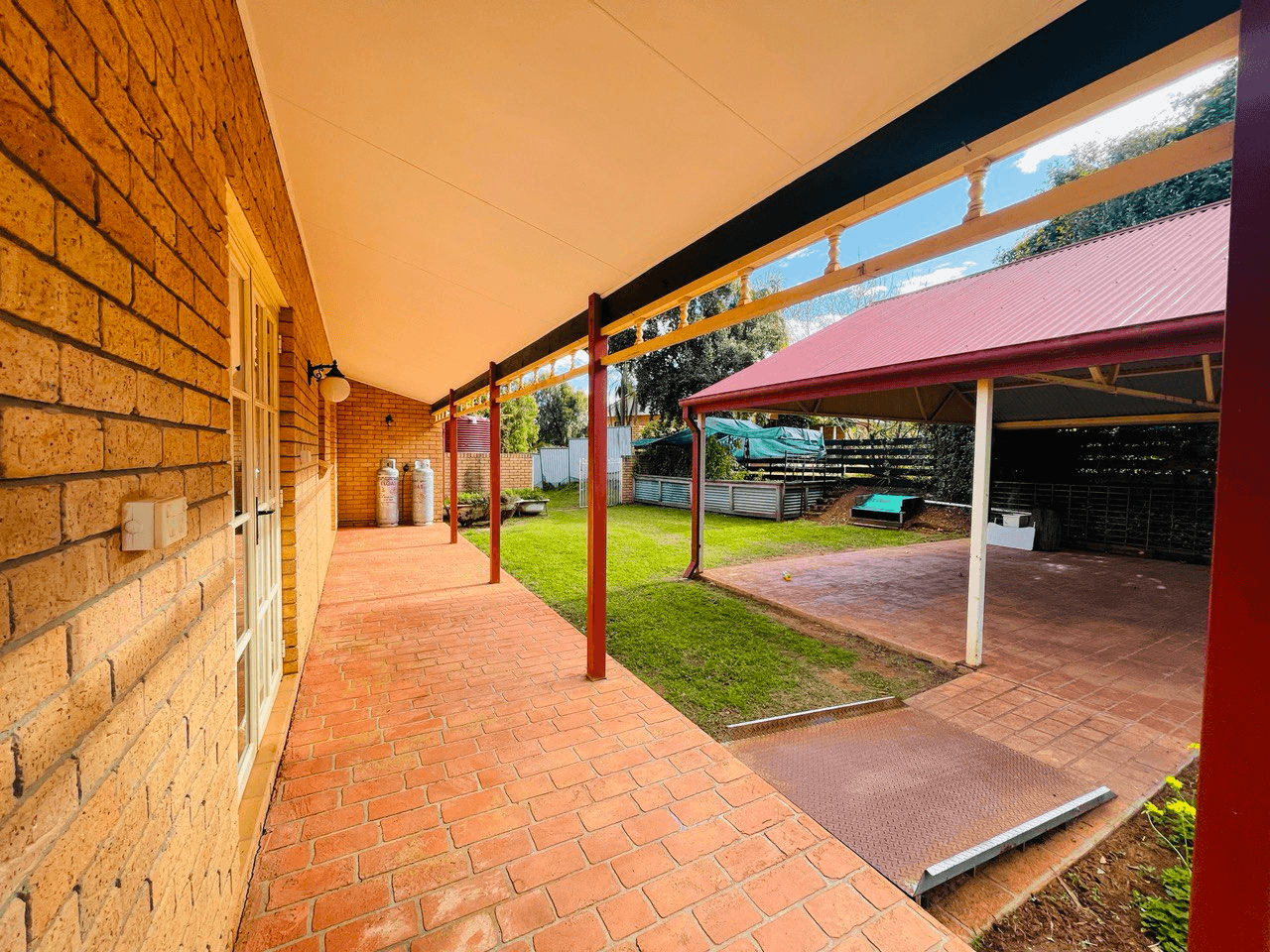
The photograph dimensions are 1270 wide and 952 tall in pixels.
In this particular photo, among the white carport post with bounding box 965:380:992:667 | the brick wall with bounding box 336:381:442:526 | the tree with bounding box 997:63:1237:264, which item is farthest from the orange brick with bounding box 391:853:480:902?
the tree with bounding box 997:63:1237:264

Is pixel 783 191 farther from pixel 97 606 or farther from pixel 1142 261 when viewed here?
pixel 1142 261

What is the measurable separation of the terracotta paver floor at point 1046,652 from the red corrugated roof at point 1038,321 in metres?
2.36

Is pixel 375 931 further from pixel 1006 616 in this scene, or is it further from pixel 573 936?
pixel 1006 616

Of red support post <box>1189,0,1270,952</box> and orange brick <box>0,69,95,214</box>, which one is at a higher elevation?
orange brick <box>0,69,95,214</box>

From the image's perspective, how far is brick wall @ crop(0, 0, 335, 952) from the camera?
0.67m

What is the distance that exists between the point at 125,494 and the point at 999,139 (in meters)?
2.27

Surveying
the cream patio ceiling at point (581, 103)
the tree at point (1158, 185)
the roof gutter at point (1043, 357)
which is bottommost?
→ the roof gutter at point (1043, 357)

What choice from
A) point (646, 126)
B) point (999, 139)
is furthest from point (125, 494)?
point (999, 139)

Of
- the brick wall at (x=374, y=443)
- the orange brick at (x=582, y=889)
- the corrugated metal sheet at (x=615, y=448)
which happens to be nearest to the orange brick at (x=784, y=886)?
the orange brick at (x=582, y=889)

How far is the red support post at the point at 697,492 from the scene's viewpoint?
7.14m

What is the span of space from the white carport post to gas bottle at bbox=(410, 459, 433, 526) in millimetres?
10111

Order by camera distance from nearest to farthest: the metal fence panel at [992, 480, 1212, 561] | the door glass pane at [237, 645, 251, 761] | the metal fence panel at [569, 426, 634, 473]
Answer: the door glass pane at [237, 645, 251, 761], the metal fence panel at [992, 480, 1212, 561], the metal fence panel at [569, 426, 634, 473]

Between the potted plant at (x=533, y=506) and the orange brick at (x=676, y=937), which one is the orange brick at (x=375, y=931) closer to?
the orange brick at (x=676, y=937)

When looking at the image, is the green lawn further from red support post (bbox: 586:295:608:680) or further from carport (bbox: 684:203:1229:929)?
red support post (bbox: 586:295:608:680)
